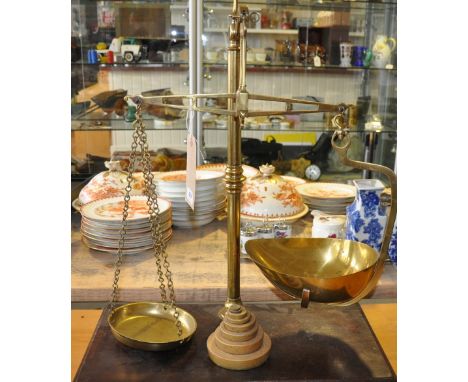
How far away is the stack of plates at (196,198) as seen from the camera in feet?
4.62

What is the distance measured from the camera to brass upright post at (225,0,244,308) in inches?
30.8

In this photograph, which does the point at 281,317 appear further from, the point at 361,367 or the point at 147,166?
the point at 147,166

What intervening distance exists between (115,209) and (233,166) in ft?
1.95

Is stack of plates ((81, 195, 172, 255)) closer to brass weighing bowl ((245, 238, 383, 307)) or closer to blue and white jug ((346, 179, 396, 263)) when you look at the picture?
brass weighing bowl ((245, 238, 383, 307))

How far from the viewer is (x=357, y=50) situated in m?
2.78

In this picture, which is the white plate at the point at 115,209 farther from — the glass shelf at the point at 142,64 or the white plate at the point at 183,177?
the glass shelf at the point at 142,64

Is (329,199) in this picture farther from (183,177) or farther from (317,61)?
(317,61)

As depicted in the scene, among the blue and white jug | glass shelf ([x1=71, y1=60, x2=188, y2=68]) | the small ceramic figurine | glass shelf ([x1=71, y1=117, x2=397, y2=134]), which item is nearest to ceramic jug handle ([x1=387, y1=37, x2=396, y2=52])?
the small ceramic figurine

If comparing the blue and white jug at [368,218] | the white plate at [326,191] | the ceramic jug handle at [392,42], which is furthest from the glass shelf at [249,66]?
the blue and white jug at [368,218]

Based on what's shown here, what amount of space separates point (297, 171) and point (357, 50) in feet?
2.56

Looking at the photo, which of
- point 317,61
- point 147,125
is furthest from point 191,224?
point 317,61

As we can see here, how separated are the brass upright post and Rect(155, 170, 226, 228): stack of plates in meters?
0.57

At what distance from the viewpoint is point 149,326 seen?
938 mm

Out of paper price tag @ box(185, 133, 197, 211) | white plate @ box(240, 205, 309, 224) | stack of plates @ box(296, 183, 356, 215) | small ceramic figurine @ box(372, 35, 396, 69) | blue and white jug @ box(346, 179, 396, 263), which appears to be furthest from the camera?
small ceramic figurine @ box(372, 35, 396, 69)
